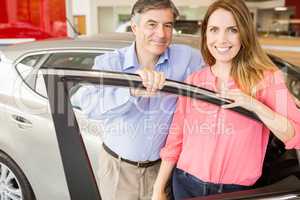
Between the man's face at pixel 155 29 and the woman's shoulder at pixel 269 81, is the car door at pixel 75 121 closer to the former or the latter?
the woman's shoulder at pixel 269 81

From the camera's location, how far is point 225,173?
1345 millimetres

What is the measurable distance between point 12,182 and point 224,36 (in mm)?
1676

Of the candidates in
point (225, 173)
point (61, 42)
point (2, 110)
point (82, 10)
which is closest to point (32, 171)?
point (2, 110)

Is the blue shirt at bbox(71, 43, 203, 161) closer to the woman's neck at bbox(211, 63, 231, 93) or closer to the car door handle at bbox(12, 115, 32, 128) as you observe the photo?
the woman's neck at bbox(211, 63, 231, 93)

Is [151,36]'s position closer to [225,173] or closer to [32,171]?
[225,173]

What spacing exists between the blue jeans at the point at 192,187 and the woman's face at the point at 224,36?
1.39 feet

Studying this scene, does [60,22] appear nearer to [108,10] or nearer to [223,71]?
[223,71]

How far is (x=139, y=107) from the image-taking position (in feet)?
4.85

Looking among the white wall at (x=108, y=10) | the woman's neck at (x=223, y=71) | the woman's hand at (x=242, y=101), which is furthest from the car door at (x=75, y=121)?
the white wall at (x=108, y=10)

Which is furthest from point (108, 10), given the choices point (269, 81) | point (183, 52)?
point (269, 81)

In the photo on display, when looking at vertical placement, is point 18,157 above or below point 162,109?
below

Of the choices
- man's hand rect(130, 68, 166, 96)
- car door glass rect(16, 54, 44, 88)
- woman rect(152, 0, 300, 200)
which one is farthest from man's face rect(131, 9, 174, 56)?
car door glass rect(16, 54, 44, 88)

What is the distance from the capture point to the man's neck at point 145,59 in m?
1.53

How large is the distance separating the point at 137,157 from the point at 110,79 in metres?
0.46
